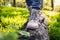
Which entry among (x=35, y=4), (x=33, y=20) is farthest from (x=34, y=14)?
(x=35, y=4)

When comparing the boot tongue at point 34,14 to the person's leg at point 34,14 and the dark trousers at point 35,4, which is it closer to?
the person's leg at point 34,14

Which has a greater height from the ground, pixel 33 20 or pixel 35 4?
pixel 35 4

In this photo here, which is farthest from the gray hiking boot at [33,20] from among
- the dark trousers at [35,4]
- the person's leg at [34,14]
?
the dark trousers at [35,4]

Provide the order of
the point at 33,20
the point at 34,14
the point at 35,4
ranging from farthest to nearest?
the point at 35,4
the point at 34,14
the point at 33,20

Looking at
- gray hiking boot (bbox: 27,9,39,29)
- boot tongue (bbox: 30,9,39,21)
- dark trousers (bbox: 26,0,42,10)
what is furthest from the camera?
dark trousers (bbox: 26,0,42,10)

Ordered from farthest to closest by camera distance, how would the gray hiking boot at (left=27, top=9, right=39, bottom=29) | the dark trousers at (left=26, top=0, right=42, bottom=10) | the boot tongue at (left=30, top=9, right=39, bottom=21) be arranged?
the dark trousers at (left=26, top=0, right=42, bottom=10) < the boot tongue at (left=30, top=9, right=39, bottom=21) < the gray hiking boot at (left=27, top=9, right=39, bottom=29)

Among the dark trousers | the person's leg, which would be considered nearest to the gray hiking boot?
the person's leg

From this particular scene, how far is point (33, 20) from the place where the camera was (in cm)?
261

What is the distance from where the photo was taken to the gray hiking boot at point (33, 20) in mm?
2451

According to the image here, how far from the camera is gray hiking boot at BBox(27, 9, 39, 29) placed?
8.04 feet

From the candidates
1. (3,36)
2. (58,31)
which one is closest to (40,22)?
(58,31)

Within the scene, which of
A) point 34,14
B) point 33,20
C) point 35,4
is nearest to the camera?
point 33,20

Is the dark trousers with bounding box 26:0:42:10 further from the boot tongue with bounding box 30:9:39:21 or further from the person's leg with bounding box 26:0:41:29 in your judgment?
the boot tongue with bounding box 30:9:39:21

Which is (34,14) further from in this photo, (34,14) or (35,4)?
(35,4)
